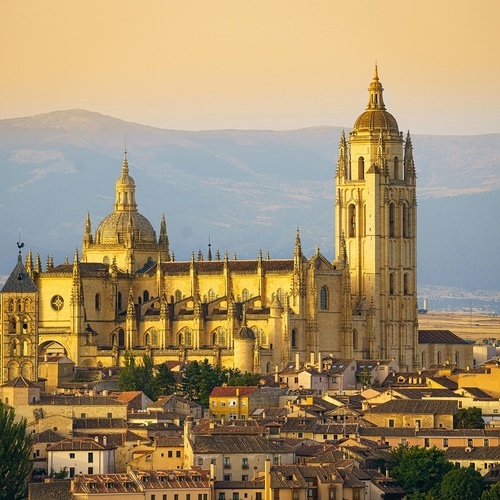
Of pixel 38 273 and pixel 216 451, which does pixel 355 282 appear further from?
pixel 216 451

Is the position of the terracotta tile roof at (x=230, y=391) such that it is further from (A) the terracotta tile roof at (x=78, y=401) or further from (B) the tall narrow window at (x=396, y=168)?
(B) the tall narrow window at (x=396, y=168)

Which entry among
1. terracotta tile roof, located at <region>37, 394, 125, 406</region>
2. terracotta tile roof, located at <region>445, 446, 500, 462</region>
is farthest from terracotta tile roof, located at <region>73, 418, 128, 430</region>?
terracotta tile roof, located at <region>445, 446, 500, 462</region>

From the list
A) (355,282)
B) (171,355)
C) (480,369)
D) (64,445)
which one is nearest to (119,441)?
(64,445)

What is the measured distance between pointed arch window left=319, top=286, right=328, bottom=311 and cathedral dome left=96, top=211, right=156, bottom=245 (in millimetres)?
16390

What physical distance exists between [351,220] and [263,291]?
10796mm

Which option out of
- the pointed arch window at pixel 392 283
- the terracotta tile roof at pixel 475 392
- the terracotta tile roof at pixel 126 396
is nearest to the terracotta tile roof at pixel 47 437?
the terracotta tile roof at pixel 126 396

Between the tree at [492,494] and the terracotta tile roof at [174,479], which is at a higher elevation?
the terracotta tile roof at [174,479]

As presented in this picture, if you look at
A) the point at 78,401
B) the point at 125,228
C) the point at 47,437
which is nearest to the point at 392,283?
the point at 125,228

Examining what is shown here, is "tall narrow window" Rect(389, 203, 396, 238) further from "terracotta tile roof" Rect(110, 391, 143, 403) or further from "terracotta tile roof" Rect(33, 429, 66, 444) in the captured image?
"terracotta tile roof" Rect(33, 429, 66, 444)

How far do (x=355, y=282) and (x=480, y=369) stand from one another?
28060 millimetres

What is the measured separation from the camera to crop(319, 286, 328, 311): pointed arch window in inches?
5812

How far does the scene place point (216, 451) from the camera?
3743 inches

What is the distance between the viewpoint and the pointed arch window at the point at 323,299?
14762 centimetres

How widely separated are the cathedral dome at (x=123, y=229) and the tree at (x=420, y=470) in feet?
213
